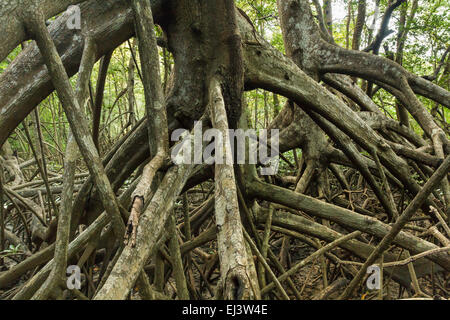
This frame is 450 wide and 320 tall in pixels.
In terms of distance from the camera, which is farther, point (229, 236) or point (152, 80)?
point (152, 80)

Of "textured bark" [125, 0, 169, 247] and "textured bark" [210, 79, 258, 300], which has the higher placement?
"textured bark" [125, 0, 169, 247]

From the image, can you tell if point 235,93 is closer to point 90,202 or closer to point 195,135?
point 195,135

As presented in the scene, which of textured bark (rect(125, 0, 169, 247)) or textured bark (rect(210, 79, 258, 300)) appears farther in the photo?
textured bark (rect(125, 0, 169, 247))

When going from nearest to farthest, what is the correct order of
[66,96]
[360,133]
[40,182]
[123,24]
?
[66,96], [123,24], [360,133], [40,182]

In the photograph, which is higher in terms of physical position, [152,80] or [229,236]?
[152,80]

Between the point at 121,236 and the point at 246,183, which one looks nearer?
the point at 121,236

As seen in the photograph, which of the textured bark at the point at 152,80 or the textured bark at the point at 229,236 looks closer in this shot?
the textured bark at the point at 229,236

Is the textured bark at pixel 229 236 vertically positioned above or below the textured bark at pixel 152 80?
below

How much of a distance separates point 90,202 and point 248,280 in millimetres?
1564

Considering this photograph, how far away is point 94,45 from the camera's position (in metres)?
1.59

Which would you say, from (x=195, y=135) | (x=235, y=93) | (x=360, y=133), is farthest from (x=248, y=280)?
(x=360, y=133)
